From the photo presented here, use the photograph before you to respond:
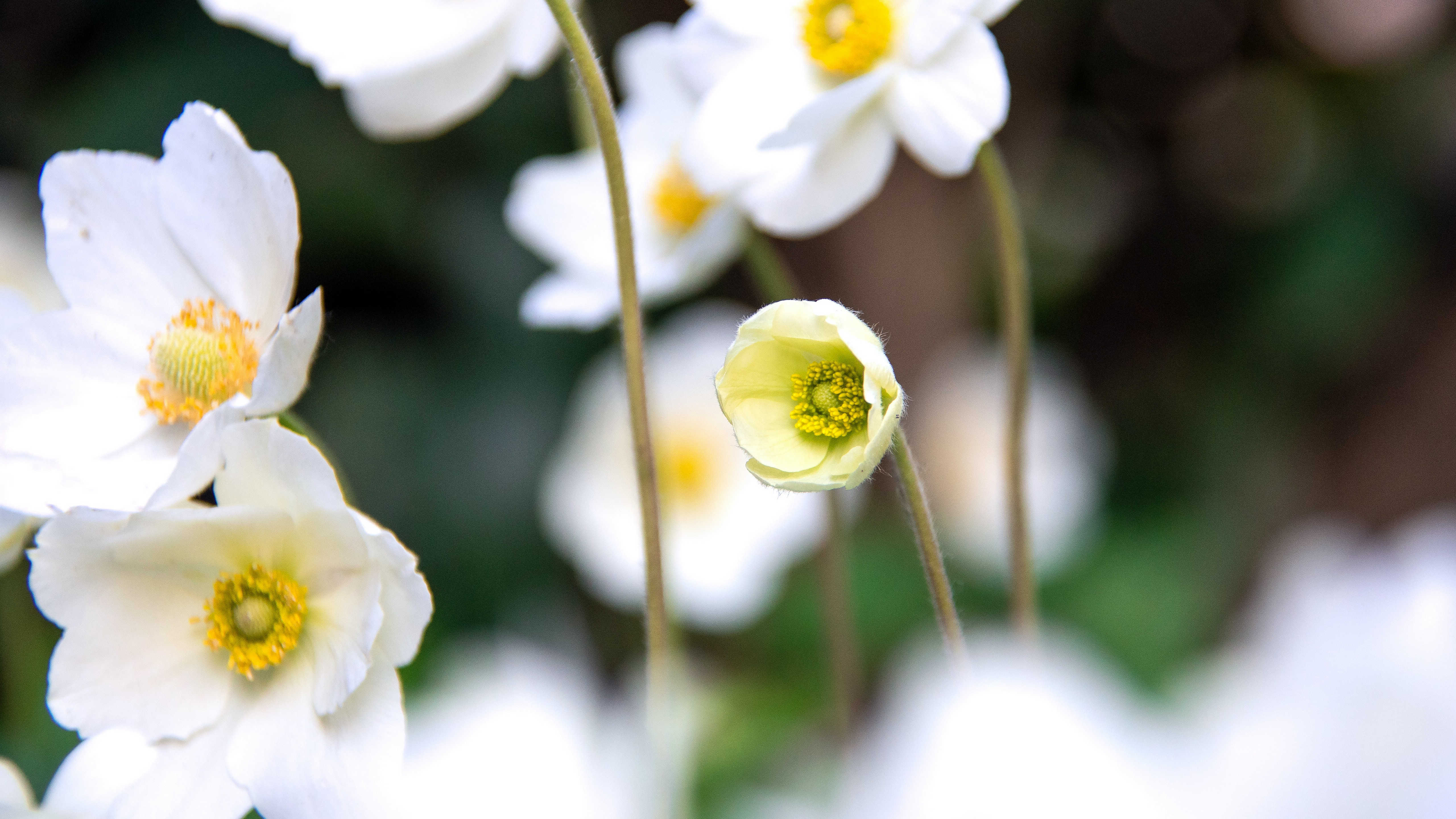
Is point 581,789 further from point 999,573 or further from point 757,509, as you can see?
point 999,573

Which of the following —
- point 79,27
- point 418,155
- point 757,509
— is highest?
point 79,27

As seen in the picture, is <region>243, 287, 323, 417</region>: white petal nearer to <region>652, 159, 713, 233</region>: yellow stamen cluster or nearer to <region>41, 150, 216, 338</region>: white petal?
<region>41, 150, 216, 338</region>: white petal

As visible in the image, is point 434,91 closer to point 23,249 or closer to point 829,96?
point 829,96

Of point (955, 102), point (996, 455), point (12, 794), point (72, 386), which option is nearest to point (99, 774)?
point (12, 794)

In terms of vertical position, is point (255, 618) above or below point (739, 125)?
below

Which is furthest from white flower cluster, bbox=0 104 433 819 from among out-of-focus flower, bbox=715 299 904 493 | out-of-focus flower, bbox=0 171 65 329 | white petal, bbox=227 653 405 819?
out-of-focus flower, bbox=0 171 65 329

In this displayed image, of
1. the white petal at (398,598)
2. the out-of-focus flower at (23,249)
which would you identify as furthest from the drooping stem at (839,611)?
the out-of-focus flower at (23,249)

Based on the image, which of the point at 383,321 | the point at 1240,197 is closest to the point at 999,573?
the point at 1240,197
